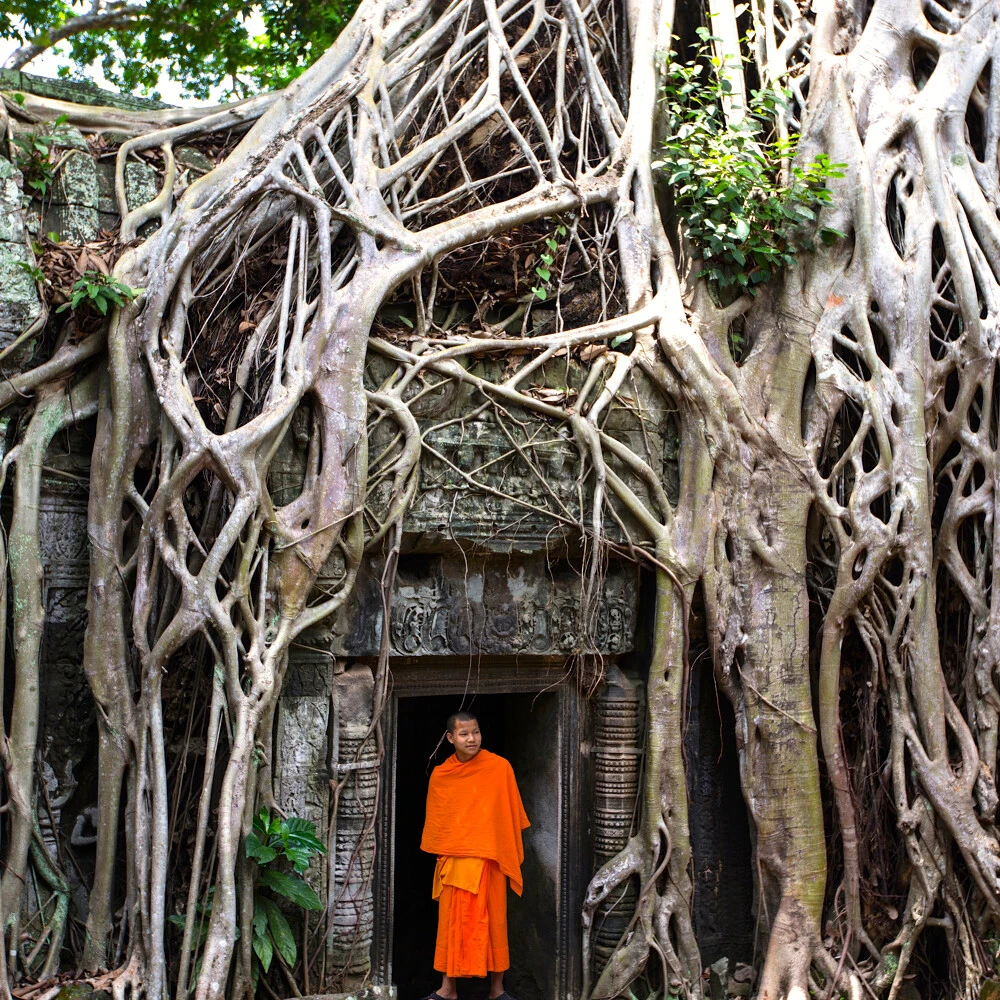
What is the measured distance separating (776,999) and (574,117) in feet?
12.0

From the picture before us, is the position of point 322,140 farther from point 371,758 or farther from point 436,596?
point 371,758

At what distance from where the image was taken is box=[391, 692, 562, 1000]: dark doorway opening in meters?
4.59

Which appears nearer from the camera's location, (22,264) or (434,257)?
(22,264)

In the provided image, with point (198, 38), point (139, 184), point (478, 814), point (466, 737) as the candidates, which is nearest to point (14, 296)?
point (139, 184)

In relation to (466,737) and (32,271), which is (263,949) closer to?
(466,737)

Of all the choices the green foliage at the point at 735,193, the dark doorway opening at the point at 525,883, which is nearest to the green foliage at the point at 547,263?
the green foliage at the point at 735,193

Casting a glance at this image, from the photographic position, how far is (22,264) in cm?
369

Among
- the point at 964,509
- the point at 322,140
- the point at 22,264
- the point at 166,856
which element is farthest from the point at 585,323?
the point at 166,856

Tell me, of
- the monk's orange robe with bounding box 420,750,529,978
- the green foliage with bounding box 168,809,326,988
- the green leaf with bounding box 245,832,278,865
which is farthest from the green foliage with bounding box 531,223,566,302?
the green leaf with bounding box 245,832,278,865

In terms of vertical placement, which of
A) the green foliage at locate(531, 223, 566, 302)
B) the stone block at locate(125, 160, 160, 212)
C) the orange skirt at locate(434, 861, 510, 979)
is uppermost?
the stone block at locate(125, 160, 160, 212)

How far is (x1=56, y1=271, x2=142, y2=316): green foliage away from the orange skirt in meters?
2.38

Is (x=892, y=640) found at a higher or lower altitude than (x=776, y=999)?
higher

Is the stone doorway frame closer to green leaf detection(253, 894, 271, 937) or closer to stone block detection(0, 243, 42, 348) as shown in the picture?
green leaf detection(253, 894, 271, 937)

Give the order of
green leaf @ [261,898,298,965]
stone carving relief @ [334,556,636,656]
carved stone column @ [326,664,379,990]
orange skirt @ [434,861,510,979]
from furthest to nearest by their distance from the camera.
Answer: orange skirt @ [434,861,510,979] < stone carving relief @ [334,556,636,656] < carved stone column @ [326,664,379,990] < green leaf @ [261,898,298,965]
